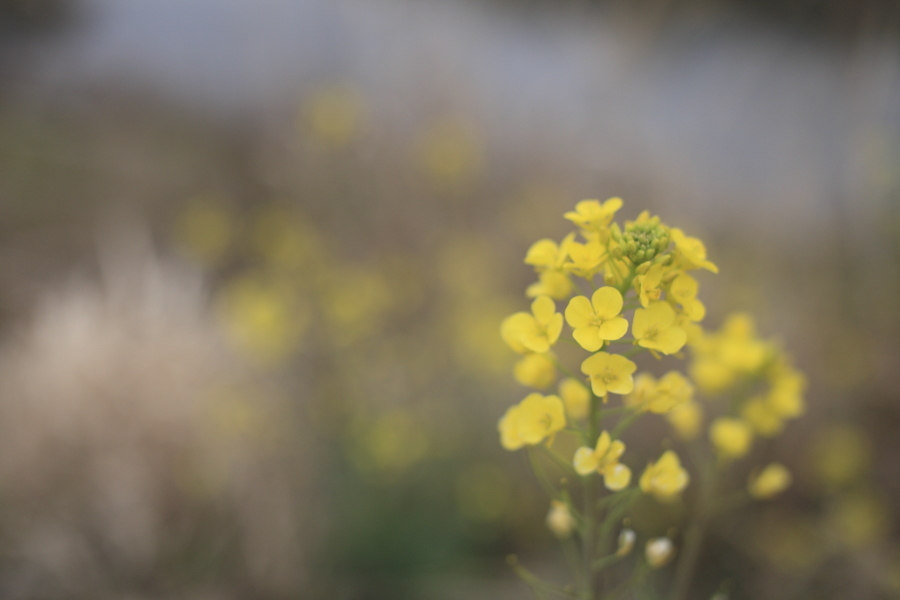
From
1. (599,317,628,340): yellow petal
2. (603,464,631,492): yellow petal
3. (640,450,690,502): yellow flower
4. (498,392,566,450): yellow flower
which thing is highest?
(599,317,628,340): yellow petal

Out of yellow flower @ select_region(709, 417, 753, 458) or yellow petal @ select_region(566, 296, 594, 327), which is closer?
yellow petal @ select_region(566, 296, 594, 327)

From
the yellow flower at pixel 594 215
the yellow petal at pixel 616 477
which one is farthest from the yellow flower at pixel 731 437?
the yellow flower at pixel 594 215

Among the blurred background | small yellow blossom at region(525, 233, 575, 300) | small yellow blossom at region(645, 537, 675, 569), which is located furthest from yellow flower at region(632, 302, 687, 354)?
the blurred background

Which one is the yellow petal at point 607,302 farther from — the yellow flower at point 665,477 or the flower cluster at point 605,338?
the yellow flower at point 665,477

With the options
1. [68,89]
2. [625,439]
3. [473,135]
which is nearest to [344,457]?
[625,439]

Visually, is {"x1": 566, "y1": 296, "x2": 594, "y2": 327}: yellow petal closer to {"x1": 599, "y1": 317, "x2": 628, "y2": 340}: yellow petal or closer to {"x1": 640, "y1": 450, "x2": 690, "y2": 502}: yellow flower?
{"x1": 599, "y1": 317, "x2": 628, "y2": 340}: yellow petal

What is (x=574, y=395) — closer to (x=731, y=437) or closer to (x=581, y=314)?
(x=581, y=314)

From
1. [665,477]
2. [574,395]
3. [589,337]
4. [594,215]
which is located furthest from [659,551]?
[594,215]
